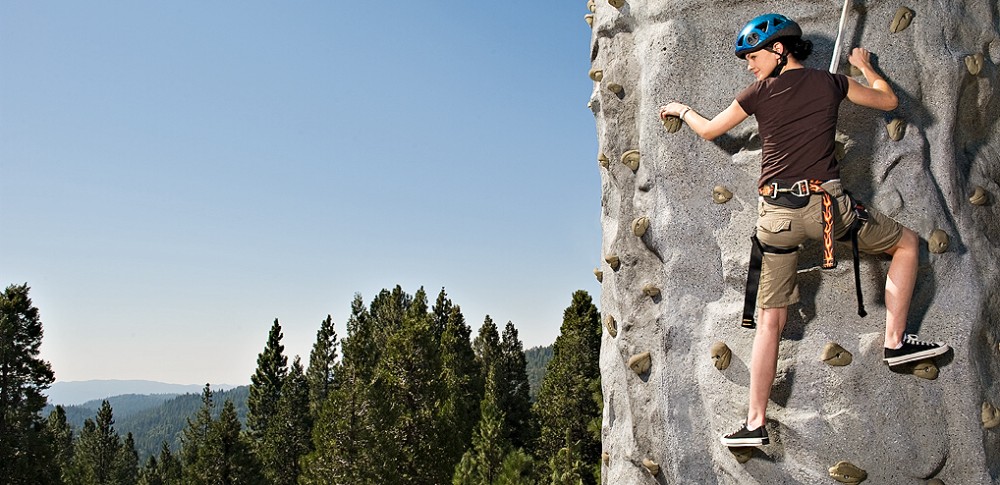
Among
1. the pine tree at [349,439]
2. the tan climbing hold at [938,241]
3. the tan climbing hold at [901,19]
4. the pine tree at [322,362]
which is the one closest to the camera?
the tan climbing hold at [938,241]

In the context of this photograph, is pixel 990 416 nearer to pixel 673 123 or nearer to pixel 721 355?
pixel 721 355

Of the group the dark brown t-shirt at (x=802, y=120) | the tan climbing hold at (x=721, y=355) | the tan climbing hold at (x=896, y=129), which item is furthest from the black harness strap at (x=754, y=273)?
the tan climbing hold at (x=896, y=129)

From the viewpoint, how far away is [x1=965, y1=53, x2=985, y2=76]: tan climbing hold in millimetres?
5609

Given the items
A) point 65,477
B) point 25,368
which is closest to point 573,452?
point 25,368

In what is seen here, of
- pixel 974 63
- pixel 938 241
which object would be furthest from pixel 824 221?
pixel 974 63

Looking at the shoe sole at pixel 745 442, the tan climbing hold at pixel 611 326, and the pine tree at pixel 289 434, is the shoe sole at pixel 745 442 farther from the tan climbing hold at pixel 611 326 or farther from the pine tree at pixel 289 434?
the pine tree at pixel 289 434

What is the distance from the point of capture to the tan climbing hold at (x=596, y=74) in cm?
688

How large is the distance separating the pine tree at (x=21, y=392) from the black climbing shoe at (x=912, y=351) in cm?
2564

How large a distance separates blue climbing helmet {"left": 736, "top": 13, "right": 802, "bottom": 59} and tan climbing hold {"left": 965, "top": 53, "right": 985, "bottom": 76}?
1367 millimetres

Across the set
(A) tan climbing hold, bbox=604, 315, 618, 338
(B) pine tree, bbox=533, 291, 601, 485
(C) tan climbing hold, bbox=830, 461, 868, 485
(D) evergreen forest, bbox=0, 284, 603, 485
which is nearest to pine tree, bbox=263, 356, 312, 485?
(D) evergreen forest, bbox=0, 284, 603, 485

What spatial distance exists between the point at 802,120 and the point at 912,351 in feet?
5.27

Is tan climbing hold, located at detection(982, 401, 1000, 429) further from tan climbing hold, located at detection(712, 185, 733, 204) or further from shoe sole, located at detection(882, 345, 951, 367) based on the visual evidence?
tan climbing hold, located at detection(712, 185, 733, 204)

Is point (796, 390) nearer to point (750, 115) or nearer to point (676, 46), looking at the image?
point (750, 115)

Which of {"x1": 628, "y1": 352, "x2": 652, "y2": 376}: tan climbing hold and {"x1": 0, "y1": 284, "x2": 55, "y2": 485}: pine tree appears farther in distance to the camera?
{"x1": 0, "y1": 284, "x2": 55, "y2": 485}: pine tree
